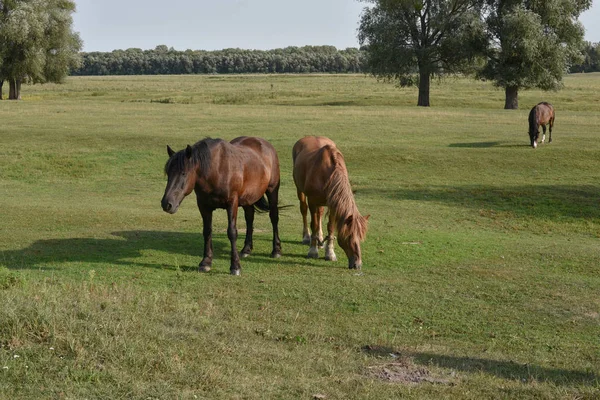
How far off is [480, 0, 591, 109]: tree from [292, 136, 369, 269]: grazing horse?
37442 millimetres

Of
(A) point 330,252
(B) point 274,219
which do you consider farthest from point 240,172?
(A) point 330,252

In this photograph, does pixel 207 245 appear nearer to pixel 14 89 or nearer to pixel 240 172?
pixel 240 172

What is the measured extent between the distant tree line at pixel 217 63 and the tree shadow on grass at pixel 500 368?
150 m

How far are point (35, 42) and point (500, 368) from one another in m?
59.1

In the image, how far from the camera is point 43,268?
11234 millimetres

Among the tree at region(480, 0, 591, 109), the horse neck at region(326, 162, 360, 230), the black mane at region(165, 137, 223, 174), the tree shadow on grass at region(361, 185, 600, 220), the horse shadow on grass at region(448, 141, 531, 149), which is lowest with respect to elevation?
the tree shadow on grass at region(361, 185, 600, 220)

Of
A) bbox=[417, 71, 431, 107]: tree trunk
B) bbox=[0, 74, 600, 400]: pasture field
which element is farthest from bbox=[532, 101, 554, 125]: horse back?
bbox=[417, 71, 431, 107]: tree trunk

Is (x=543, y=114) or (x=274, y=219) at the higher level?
(x=543, y=114)

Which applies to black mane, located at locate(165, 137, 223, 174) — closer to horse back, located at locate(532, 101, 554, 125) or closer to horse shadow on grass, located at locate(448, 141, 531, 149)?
horse shadow on grass, located at locate(448, 141, 531, 149)

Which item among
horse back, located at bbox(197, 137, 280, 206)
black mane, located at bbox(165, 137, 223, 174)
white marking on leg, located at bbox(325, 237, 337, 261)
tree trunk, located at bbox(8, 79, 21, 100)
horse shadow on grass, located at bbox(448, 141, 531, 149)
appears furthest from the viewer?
tree trunk, located at bbox(8, 79, 21, 100)

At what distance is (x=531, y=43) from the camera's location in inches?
1859

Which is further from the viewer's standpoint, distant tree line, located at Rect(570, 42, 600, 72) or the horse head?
distant tree line, located at Rect(570, 42, 600, 72)

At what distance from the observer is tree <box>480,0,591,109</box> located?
47.8m

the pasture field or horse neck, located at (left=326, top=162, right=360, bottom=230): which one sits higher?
horse neck, located at (left=326, top=162, right=360, bottom=230)
